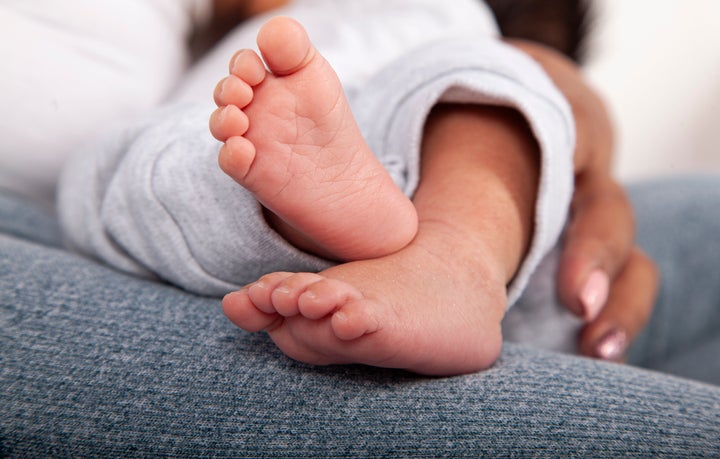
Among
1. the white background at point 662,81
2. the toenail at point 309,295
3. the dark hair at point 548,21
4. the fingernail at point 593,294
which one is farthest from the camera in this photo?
the white background at point 662,81

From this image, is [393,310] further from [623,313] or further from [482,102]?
[623,313]

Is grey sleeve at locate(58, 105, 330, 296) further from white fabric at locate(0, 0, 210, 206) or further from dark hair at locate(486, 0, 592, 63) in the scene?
dark hair at locate(486, 0, 592, 63)

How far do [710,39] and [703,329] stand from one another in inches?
33.8

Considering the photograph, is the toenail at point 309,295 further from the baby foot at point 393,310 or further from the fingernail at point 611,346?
the fingernail at point 611,346

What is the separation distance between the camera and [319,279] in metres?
0.34

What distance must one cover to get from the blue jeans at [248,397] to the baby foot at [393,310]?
24 millimetres

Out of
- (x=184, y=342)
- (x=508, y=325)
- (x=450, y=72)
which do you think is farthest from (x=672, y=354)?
(x=184, y=342)

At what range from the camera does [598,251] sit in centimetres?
62

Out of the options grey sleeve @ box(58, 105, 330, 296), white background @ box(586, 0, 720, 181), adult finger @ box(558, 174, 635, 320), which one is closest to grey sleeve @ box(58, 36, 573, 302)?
grey sleeve @ box(58, 105, 330, 296)

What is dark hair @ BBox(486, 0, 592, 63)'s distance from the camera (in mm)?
981

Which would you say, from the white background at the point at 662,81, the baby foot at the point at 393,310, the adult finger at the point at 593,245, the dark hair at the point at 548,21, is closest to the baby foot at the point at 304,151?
the baby foot at the point at 393,310

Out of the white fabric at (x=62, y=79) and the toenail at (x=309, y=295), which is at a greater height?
the white fabric at (x=62, y=79)

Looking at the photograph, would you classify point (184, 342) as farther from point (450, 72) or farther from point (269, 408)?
point (450, 72)

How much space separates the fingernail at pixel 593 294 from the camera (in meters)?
0.57
